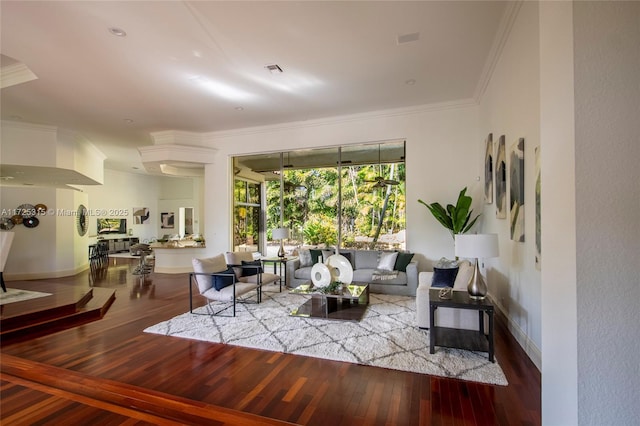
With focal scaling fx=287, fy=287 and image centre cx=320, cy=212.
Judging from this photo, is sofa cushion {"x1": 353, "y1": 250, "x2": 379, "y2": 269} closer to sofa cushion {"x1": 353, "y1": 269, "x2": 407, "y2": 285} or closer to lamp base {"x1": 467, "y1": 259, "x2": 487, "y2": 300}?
sofa cushion {"x1": 353, "y1": 269, "x2": 407, "y2": 285}

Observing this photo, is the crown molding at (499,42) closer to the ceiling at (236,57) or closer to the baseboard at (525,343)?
the ceiling at (236,57)

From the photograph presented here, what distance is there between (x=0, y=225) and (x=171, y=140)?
457 centimetres

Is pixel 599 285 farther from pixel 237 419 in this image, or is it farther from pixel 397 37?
pixel 397 37

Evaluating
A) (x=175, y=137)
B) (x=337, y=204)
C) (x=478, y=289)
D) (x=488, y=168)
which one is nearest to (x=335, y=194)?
(x=337, y=204)

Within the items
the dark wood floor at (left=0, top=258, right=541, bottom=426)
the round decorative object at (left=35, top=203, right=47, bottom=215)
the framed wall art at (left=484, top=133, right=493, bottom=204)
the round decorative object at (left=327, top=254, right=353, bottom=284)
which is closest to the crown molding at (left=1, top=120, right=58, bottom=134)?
the round decorative object at (left=35, top=203, right=47, bottom=215)

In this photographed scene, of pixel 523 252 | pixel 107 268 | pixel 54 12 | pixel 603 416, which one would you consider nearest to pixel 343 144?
pixel 523 252

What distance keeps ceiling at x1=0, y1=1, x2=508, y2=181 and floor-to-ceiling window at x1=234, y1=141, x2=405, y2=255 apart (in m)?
1.09

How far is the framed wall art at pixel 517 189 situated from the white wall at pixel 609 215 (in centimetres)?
234

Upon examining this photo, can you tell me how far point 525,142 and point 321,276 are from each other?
3.08 metres

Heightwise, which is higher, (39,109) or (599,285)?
(39,109)

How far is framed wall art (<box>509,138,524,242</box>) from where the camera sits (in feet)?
10.2

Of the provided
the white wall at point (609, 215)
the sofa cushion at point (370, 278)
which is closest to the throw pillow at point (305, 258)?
the sofa cushion at point (370, 278)

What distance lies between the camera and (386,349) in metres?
3.08

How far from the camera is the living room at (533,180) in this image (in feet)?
3.34
